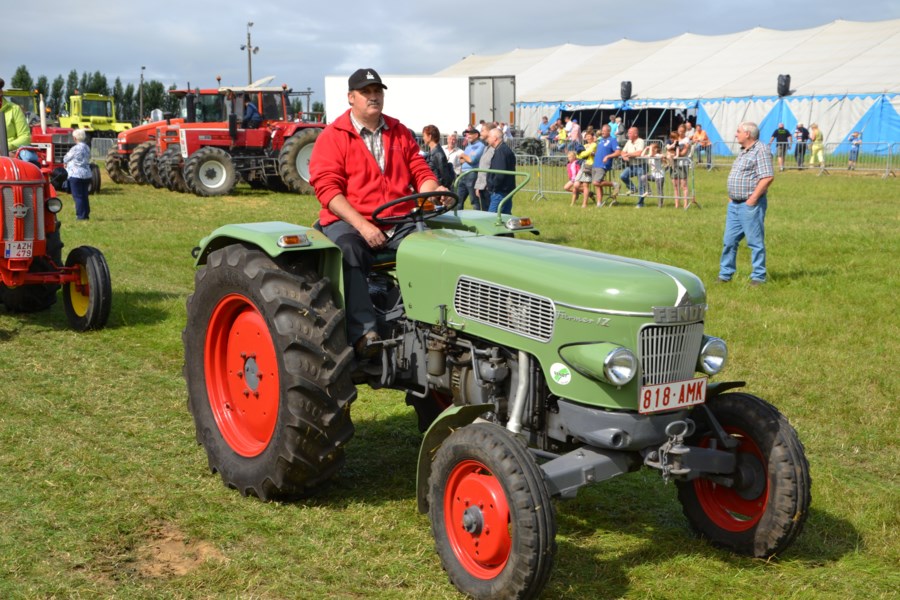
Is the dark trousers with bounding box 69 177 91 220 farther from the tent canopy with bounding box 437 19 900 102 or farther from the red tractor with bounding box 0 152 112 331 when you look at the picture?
the tent canopy with bounding box 437 19 900 102

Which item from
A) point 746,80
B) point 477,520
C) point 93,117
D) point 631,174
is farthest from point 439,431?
point 93,117

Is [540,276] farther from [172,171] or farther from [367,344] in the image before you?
[172,171]

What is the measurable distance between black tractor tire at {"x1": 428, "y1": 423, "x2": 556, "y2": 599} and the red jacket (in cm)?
148

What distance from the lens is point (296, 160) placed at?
20875mm

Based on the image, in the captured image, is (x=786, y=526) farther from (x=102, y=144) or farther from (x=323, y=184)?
(x=102, y=144)

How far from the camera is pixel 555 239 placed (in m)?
14.1

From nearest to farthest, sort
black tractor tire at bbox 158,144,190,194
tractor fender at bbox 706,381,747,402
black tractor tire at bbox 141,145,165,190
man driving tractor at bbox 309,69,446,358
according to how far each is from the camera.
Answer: tractor fender at bbox 706,381,747,402
man driving tractor at bbox 309,69,446,358
black tractor tire at bbox 158,144,190,194
black tractor tire at bbox 141,145,165,190

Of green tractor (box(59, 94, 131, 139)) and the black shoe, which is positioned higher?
green tractor (box(59, 94, 131, 139))

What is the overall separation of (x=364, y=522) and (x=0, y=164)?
202 inches

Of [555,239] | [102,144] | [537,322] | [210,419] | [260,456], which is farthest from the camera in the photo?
[102,144]

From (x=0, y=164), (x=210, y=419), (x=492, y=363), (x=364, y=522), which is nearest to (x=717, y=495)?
(x=492, y=363)

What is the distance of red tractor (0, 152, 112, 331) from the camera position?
7688 millimetres

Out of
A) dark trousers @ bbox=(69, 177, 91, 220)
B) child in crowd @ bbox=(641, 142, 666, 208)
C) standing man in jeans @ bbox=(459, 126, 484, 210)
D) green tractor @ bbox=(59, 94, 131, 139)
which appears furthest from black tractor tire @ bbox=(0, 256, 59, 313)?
green tractor @ bbox=(59, 94, 131, 139)

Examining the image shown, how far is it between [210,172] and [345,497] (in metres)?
17.2
